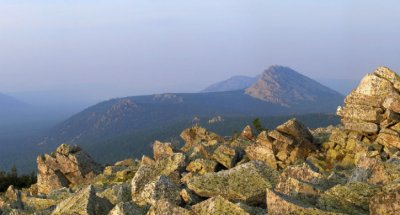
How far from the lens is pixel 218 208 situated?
1559 cm

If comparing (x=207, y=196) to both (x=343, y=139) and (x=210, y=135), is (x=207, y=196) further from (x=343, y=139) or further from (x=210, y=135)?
(x=210, y=135)

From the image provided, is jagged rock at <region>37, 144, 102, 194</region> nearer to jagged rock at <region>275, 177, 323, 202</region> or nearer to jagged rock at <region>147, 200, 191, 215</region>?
jagged rock at <region>275, 177, 323, 202</region>

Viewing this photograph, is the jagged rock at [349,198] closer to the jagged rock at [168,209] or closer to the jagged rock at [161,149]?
the jagged rock at [168,209]

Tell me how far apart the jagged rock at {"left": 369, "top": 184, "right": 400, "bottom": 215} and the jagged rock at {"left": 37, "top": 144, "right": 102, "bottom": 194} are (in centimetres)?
4956

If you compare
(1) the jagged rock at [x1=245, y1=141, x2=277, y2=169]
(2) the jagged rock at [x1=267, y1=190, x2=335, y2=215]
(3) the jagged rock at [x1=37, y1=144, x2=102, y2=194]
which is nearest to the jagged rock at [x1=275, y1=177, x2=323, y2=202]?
(2) the jagged rock at [x1=267, y1=190, x2=335, y2=215]

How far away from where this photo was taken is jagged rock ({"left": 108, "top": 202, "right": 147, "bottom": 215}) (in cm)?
1728

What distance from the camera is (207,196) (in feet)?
65.8

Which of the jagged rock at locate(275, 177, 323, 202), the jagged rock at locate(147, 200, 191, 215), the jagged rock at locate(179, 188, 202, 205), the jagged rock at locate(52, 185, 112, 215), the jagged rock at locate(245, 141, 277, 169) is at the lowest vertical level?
the jagged rock at locate(245, 141, 277, 169)

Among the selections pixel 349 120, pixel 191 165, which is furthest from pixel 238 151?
pixel 349 120

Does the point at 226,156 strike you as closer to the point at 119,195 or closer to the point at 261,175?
the point at 119,195

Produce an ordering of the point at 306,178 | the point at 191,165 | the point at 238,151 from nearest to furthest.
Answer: the point at 306,178 < the point at 191,165 < the point at 238,151

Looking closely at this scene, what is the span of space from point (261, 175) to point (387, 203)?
7821mm

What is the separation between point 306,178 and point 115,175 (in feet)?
106

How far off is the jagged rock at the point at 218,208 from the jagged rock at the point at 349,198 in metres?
2.82
